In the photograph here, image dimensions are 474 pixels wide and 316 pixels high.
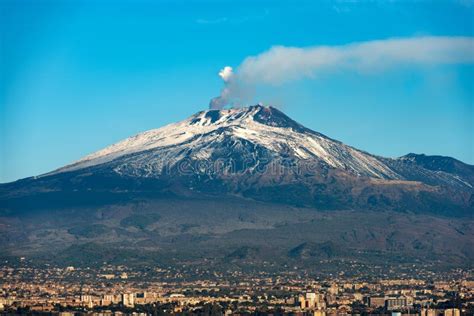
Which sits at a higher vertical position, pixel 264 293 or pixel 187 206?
pixel 187 206

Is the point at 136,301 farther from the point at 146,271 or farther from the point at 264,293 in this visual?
the point at 146,271

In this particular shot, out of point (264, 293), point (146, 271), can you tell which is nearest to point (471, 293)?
point (264, 293)

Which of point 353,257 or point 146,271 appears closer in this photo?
point 146,271

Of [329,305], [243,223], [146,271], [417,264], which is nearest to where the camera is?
[329,305]

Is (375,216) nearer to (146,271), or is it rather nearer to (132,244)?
(132,244)

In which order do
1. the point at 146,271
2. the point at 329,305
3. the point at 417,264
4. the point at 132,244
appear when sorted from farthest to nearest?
the point at 132,244 < the point at 417,264 < the point at 146,271 < the point at 329,305

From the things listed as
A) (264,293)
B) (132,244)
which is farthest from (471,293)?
(132,244)

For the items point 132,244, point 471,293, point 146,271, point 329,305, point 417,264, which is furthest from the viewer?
point 132,244

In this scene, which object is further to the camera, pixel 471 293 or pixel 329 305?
pixel 471 293

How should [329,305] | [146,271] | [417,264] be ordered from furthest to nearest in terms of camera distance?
[417,264] → [146,271] → [329,305]
